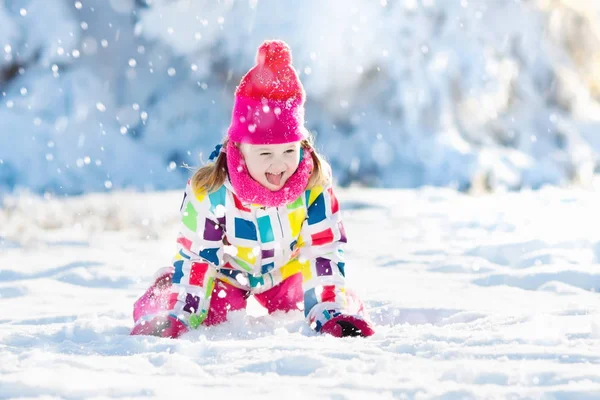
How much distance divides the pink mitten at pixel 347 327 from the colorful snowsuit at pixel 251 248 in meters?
0.11

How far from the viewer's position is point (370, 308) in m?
3.15

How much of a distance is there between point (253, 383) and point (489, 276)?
94.7 inches

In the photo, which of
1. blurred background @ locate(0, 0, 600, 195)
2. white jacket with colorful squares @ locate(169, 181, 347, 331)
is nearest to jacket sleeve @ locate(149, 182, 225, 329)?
white jacket with colorful squares @ locate(169, 181, 347, 331)

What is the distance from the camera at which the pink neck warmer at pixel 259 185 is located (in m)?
2.68

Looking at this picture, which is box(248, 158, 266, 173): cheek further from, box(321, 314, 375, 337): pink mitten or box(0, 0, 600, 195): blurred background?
box(0, 0, 600, 195): blurred background

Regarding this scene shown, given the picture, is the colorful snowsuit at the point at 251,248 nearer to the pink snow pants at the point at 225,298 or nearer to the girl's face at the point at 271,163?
the pink snow pants at the point at 225,298

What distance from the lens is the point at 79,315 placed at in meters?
2.96

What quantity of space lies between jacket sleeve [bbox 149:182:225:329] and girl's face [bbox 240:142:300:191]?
0.19 m

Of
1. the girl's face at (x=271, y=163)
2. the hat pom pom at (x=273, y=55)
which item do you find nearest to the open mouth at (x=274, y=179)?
the girl's face at (x=271, y=163)

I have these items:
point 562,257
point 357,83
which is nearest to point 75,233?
point 562,257

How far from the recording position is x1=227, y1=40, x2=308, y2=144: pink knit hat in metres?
2.69

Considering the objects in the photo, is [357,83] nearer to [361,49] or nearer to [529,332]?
[361,49]

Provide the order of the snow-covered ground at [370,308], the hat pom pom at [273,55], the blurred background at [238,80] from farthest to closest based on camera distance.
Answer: the blurred background at [238,80]
the hat pom pom at [273,55]
the snow-covered ground at [370,308]

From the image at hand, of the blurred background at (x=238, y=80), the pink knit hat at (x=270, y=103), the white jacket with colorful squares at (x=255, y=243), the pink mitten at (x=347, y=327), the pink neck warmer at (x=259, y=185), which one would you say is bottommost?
the pink mitten at (x=347, y=327)
